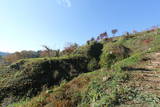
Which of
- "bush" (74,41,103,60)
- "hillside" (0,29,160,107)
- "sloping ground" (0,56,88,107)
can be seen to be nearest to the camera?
"hillside" (0,29,160,107)

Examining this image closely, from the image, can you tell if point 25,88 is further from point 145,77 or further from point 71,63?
point 145,77

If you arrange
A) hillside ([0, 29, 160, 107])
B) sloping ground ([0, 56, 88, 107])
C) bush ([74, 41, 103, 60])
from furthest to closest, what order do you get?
bush ([74, 41, 103, 60]) < sloping ground ([0, 56, 88, 107]) < hillside ([0, 29, 160, 107])

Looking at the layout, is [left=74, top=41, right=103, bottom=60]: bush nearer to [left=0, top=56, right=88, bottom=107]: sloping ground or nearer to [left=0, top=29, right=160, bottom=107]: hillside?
[left=0, top=29, right=160, bottom=107]: hillside

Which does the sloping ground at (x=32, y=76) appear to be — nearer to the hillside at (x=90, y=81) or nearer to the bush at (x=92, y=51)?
the hillside at (x=90, y=81)

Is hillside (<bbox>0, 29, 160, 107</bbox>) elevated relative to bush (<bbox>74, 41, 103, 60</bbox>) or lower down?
lower down

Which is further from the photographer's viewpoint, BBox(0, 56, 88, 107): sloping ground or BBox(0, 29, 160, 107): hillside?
BBox(0, 56, 88, 107): sloping ground

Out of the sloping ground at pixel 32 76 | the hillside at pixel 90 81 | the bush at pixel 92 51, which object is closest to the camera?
the hillside at pixel 90 81

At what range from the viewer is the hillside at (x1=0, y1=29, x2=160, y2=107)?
4.04 metres

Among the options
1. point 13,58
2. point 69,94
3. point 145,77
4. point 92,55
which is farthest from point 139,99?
point 13,58

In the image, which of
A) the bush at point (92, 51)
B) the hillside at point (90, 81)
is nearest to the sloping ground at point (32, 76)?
the hillside at point (90, 81)

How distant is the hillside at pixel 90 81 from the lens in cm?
404

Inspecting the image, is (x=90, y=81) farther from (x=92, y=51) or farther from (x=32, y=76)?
(x=92, y=51)

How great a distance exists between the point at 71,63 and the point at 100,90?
13.6m

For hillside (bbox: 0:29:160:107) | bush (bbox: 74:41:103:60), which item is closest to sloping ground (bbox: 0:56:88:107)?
hillside (bbox: 0:29:160:107)
